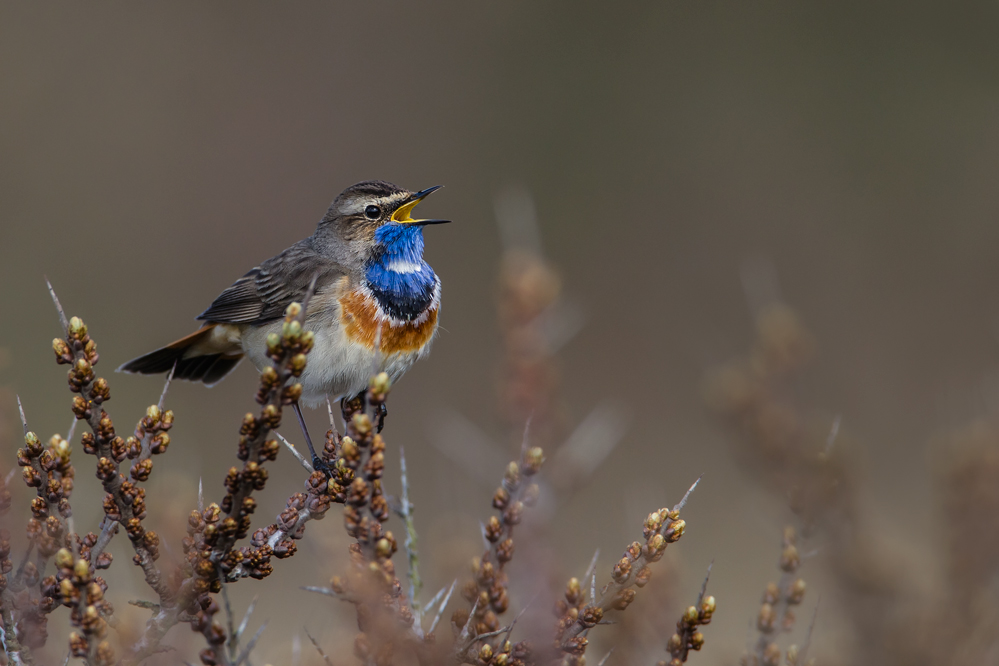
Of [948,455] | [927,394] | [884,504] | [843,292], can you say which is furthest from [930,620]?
[843,292]

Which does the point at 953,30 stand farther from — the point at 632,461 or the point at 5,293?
the point at 5,293

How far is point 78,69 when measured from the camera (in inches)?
527

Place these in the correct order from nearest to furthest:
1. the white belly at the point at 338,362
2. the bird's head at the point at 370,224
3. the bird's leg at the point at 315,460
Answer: the bird's leg at the point at 315,460 < the white belly at the point at 338,362 < the bird's head at the point at 370,224

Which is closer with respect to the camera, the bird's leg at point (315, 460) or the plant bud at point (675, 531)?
the plant bud at point (675, 531)

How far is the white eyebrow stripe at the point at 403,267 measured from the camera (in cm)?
512

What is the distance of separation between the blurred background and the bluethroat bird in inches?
203

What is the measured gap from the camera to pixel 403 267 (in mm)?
5141

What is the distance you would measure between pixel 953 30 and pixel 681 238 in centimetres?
540

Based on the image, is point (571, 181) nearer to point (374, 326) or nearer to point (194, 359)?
point (194, 359)

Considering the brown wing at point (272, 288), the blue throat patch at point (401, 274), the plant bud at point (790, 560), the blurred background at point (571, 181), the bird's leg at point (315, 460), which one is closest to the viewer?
the plant bud at point (790, 560)

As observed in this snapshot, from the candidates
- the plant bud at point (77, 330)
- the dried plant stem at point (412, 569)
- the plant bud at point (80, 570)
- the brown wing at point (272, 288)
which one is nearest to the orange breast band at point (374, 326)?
the brown wing at point (272, 288)

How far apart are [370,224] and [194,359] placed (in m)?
1.50

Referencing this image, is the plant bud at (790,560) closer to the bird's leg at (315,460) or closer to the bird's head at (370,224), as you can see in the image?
the bird's leg at (315,460)

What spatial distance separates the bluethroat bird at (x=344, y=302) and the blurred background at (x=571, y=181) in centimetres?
516
